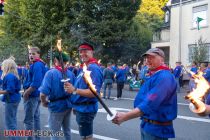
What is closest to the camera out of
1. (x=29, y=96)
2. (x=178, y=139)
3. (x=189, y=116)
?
(x=29, y=96)

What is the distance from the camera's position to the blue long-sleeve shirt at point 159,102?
12.5 feet

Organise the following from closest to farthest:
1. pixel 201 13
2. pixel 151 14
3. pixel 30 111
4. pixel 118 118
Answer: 1. pixel 118 118
2. pixel 30 111
3. pixel 201 13
4. pixel 151 14

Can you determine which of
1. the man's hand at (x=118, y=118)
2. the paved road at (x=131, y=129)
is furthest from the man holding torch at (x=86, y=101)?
the paved road at (x=131, y=129)

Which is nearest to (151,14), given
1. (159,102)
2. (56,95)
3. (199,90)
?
(56,95)

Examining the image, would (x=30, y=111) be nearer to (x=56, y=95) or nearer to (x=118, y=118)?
(x=56, y=95)

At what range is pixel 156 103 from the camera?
3816mm

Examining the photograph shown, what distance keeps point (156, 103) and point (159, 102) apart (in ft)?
0.12

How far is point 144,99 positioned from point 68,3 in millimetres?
24396

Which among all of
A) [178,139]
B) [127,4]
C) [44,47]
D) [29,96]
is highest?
[127,4]

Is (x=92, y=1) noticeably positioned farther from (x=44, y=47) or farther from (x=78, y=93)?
(x=78, y=93)

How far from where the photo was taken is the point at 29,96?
6.54 meters

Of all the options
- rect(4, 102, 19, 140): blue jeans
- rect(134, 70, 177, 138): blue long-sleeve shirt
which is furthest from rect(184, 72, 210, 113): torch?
rect(4, 102, 19, 140): blue jeans

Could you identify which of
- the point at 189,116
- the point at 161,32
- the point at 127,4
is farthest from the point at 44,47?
the point at 189,116

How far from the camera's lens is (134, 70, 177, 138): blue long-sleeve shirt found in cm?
382
